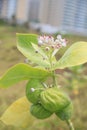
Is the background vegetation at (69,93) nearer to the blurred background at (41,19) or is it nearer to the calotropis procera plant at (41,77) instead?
the blurred background at (41,19)

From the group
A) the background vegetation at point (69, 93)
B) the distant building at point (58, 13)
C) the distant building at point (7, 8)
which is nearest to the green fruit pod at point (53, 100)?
the background vegetation at point (69, 93)

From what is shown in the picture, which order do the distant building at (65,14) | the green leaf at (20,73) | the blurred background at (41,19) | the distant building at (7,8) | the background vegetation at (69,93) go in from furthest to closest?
1. the distant building at (7,8)
2. the distant building at (65,14)
3. the blurred background at (41,19)
4. the background vegetation at (69,93)
5. the green leaf at (20,73)

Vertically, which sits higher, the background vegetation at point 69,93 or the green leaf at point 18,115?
the green leaf at point 18,115

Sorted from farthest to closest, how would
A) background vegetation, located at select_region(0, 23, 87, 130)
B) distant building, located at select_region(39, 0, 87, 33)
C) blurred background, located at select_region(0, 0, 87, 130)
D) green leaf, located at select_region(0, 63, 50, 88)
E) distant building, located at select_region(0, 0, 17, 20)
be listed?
distant building, located at select_region(0, 0, 17, 20), distant building, located at select_region(39, 0, 87, 33), blurred background, located at select_region(0, 0, 87, 130), background vegetation, located at select_region(0, 23, 87, 130), green leaf, located at select_region(0, 63, 50, 88)

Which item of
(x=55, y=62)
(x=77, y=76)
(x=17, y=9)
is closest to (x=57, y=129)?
(x=77, y=76)

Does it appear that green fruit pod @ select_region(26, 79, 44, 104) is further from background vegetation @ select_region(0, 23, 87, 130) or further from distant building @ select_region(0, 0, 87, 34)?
distant building @ select_region(0, 0, 87, 34)

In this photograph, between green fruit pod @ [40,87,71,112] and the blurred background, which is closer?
green fruit pod @ [40,87,71,112]

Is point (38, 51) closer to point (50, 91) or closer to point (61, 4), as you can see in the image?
point (50, 91)

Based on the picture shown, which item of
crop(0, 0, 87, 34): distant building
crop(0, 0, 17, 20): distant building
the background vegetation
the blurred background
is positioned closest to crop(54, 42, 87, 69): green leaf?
the background vegetation
